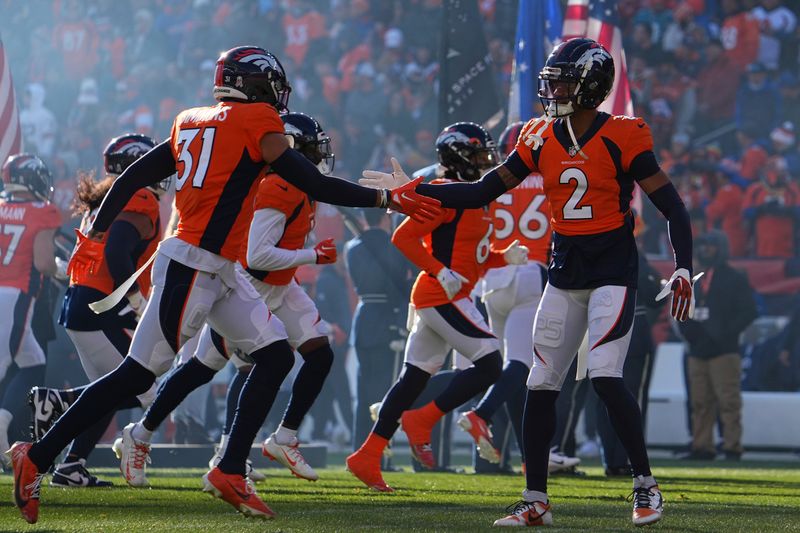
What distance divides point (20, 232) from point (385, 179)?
4.15 meters

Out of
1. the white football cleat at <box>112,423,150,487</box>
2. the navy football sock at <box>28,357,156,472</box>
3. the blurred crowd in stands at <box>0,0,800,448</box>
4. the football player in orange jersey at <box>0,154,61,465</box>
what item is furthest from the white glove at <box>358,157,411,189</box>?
the blurred crowd in stands at <box>0,0,800,448</box>

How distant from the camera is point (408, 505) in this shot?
6.77 metres

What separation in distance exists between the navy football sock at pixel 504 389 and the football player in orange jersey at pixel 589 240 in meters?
2.57

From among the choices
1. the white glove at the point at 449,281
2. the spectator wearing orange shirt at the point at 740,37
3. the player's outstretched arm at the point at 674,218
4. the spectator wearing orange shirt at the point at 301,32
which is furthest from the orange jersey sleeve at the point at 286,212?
the spectator wearing orange shirt at the point at 301,32

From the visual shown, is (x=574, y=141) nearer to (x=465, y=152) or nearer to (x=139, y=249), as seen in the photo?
(x=465, y=152)

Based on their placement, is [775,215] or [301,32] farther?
[301,32]

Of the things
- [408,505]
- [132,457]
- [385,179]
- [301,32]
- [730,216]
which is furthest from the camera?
[301,32]

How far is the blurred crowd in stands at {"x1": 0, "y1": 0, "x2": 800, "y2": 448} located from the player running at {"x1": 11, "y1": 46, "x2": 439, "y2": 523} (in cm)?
849

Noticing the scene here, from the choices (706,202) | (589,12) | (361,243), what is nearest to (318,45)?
(706,202)

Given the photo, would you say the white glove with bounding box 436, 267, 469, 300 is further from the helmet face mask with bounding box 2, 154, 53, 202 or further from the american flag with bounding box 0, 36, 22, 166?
the american flag with bounding box 0, 36, 22, 166

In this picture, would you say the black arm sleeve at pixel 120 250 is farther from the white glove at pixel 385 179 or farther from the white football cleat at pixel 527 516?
the white football cleat at pixel 527 516

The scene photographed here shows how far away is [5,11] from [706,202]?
11.6 m

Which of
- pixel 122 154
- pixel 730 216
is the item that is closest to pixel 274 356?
pixel 122 154

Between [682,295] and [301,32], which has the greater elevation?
[301,32]
